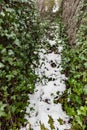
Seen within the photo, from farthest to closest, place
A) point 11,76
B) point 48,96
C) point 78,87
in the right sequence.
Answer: point 48,96 → point 78,87 → point 11,76

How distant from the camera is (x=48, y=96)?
605 centimetres

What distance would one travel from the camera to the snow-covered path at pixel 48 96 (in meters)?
5.11

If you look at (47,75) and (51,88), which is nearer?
(51,88)

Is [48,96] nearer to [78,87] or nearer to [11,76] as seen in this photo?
[78,87]

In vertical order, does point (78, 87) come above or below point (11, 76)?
below

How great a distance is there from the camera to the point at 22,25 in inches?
266

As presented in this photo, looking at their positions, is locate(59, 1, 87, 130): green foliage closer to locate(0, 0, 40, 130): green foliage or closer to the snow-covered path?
the snow-covered path

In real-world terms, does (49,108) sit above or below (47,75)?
below

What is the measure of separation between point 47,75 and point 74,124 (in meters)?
2.55

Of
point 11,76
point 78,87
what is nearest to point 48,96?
point 78,87

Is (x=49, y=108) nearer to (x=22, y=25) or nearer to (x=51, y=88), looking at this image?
(x=51, y=88)

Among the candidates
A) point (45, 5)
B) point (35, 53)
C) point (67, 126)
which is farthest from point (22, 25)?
point (45, 5)

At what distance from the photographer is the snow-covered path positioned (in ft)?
16.8

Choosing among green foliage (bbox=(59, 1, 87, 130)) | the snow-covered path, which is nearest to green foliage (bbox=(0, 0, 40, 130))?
the snow-covered path
